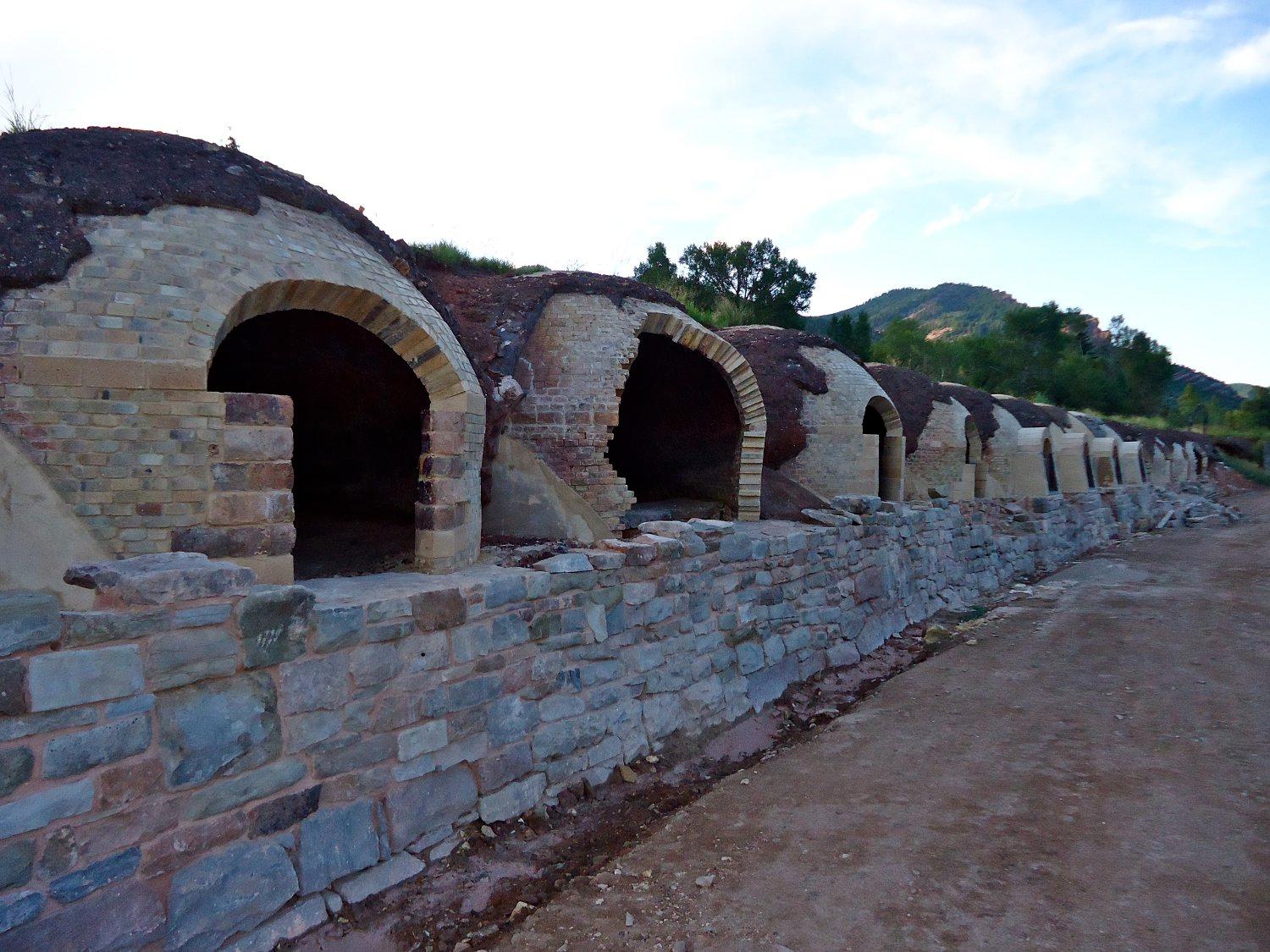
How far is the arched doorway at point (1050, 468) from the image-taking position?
637 inches

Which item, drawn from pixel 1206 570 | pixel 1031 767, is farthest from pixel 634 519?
pixel 1206 570

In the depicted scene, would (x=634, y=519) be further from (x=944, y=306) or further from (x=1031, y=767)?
(x=944, y=306)

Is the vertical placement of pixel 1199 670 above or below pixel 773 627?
below

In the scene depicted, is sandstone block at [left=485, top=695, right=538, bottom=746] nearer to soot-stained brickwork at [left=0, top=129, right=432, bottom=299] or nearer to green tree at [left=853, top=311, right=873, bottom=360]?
soot-stained brickwork at [left=0, top=129, right=432, bottom=299]

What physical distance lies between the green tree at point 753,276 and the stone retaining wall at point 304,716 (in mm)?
17299

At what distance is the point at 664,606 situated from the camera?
5254 mm

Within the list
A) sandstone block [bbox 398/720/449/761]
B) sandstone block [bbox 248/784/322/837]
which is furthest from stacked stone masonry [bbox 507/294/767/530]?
sandstone block [bbox 248/784/322/837]

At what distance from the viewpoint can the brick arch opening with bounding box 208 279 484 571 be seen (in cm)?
486

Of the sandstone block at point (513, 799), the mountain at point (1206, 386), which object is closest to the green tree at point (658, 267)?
the sandstone block at point (513, 799)

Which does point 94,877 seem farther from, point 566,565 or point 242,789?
point 566,565

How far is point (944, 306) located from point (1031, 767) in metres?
56.1

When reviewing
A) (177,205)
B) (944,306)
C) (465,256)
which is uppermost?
(944,306)

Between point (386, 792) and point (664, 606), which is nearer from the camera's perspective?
point (386, 792)

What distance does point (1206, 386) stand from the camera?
53750 mm
